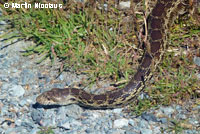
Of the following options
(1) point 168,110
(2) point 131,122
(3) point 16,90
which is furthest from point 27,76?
(1) point 168,110

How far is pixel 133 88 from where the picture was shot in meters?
5.39

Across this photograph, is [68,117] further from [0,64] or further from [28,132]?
[0,64]

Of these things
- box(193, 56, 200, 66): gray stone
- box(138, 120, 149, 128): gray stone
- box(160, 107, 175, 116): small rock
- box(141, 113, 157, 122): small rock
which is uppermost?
box(193, 56, 200, 66): gray stone

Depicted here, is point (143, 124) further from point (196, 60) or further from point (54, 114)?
point (196, 60)

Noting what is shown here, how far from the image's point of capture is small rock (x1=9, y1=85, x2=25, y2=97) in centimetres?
577

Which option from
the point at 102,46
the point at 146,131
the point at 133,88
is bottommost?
the point at 146,131

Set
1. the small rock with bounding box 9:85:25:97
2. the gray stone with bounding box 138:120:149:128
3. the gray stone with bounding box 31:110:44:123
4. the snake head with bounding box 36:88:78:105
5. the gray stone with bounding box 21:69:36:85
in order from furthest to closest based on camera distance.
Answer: the gray stone with bounding box 21:69:36:85
the small rock with bounding box 9:85:25:97
the snake head with bounding box 36:88:78:105
the gray stone with bounding box 31:110:44:123
the gray stone with bounding box 138:120:149:128

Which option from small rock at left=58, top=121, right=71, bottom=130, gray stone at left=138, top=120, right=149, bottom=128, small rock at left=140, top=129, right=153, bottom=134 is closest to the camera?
small rock at left=140, top=129, right=153, bottom=134

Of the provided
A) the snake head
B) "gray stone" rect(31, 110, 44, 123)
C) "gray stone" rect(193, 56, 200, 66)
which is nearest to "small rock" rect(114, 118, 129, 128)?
the snake head

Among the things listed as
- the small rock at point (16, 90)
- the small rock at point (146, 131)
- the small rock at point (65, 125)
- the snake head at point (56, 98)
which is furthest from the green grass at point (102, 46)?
the small rock at point (65, 125)

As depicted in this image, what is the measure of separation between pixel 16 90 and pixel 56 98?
2.57 ft

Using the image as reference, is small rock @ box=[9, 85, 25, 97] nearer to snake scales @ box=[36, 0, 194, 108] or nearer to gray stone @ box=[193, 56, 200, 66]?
snake scales @ box=[36, 0, 194, 108]

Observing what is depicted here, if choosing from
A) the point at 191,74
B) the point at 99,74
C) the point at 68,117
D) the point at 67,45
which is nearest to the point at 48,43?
the point at 67,45

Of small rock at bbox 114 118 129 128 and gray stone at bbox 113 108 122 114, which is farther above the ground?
gray stone at bbox 113 108 122 114
